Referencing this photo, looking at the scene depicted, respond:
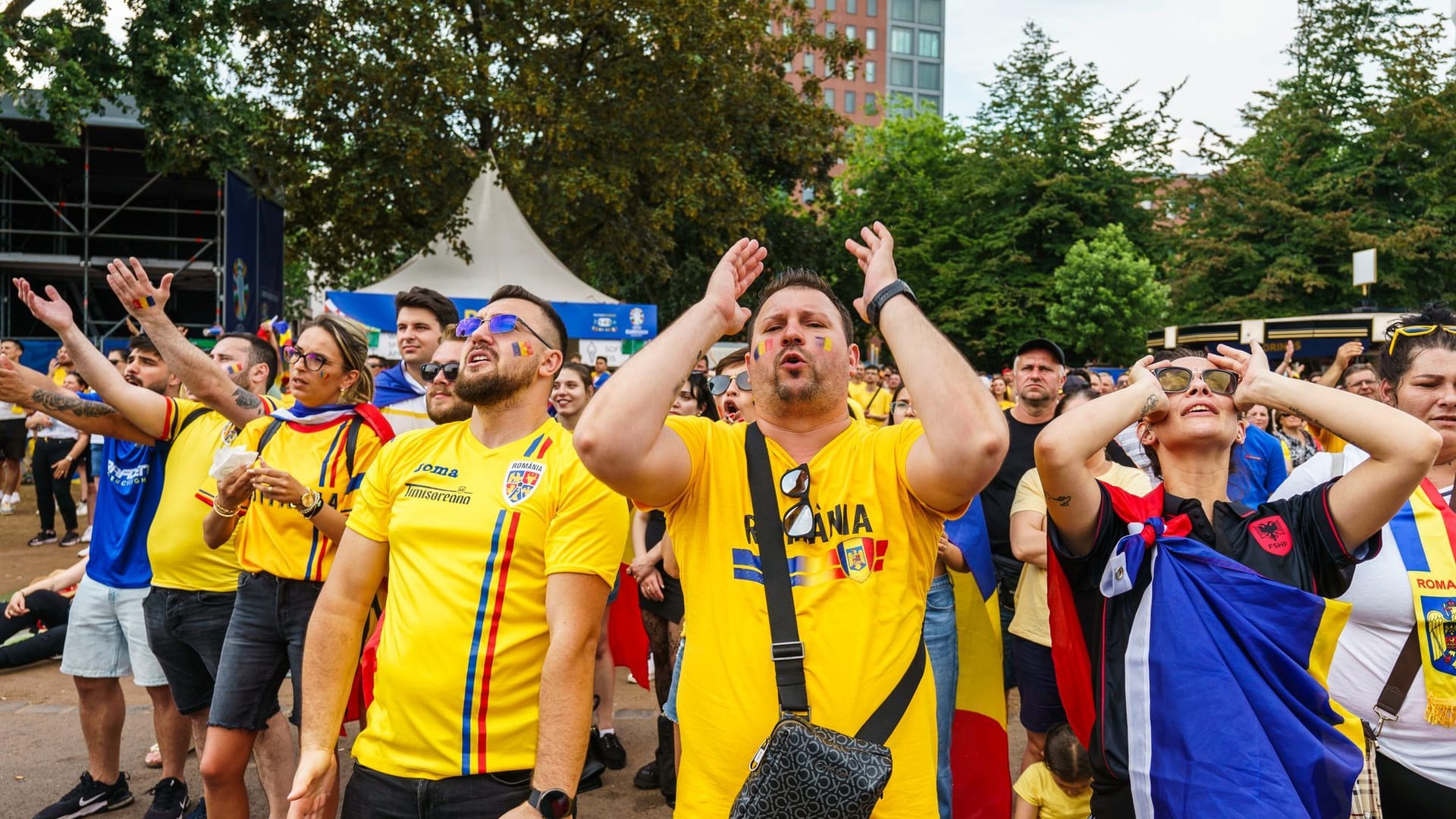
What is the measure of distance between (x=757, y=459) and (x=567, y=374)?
386 cm

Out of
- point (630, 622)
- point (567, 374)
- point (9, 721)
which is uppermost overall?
point (567, 374)

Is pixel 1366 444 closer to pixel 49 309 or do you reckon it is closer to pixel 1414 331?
pixel 1414 331

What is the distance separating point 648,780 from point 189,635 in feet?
7.43

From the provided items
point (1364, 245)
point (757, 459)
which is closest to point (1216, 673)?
point (757, 459)

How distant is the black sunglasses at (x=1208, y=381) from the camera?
2670mm

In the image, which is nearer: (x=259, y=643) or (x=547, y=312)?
(x=547, y=312)

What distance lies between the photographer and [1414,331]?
3100mm

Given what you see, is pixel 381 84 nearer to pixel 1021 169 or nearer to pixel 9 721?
pixel 9 721

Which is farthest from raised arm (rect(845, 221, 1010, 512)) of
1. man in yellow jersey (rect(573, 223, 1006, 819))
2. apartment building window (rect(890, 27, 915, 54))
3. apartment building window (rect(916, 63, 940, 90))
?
apartment building window (rect(916, 63, 940, 90))

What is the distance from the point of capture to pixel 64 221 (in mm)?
17078

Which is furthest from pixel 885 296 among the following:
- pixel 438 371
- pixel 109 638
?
pixel 109 638

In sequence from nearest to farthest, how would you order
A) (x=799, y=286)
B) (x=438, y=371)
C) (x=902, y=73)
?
(x=799, y=286) → (x=438, y=371) → (x=902, y=73)

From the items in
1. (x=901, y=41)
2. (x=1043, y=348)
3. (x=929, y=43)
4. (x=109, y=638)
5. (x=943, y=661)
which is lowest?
(x=109, y=638)

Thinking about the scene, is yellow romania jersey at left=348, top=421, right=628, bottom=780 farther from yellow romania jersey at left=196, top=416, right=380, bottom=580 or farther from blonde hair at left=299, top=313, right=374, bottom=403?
blonde hair at left=299, top=313, right=374, bottom=403
